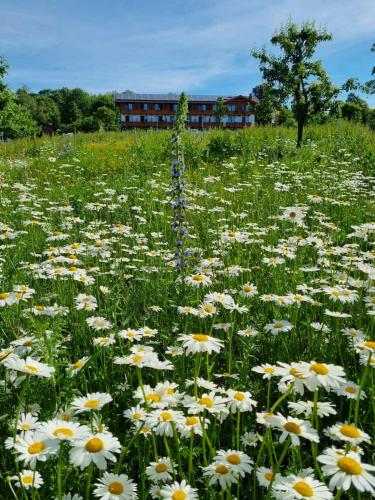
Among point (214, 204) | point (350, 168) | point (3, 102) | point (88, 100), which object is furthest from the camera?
point (88, 100)

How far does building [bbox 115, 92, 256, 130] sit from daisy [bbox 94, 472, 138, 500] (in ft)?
271

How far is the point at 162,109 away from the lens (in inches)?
3280

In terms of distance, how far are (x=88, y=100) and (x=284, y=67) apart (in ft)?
382

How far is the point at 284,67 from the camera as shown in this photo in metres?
17.3

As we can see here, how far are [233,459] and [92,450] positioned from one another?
498 mm

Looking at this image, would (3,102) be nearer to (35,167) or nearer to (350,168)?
(35,167)

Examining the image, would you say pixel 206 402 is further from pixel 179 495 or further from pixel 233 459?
pixel 179 495

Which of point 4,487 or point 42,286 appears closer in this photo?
point 4,487

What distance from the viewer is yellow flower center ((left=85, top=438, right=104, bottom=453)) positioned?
Result: 1.26m

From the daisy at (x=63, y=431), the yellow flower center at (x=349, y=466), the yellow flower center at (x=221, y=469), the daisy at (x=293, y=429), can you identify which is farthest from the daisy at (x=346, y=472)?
the daisy at (x=63, y=431)

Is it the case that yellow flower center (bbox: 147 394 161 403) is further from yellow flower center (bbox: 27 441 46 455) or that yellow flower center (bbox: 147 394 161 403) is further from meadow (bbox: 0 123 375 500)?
yellow flower center (bbox: 27 441 46 455)

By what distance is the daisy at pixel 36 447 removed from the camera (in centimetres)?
127

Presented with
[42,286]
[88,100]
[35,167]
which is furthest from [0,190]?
[88,100]

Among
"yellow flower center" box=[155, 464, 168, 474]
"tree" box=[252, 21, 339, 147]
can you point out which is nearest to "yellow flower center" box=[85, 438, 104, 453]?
"yellow flower center" box=[155, 464, 168, 474]
